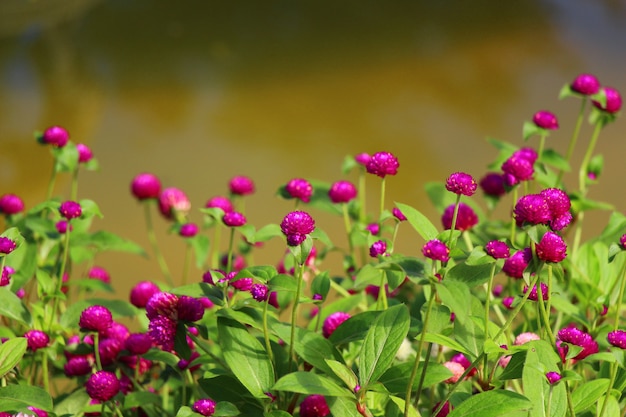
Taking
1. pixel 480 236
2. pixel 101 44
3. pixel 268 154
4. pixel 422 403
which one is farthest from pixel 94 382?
pixel 101 44

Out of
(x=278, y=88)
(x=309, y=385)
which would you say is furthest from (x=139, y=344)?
(x=278, y=88)

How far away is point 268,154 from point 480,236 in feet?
6.63

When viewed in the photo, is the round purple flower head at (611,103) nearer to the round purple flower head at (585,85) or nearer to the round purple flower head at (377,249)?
the round purple flower head at (585,85)

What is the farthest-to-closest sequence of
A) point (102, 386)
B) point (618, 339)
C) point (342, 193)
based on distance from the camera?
point (342, 193)
point (102, 386)
point (618, 339)

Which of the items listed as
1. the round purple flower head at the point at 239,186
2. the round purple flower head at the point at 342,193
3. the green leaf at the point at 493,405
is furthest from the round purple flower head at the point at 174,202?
the green leaf at the point at 493,405

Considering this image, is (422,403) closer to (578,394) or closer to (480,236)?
(578,394)

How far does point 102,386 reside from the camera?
1.15 metres

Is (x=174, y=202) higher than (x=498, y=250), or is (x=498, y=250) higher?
(x=498, y=250)

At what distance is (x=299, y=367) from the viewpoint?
45.7 inches

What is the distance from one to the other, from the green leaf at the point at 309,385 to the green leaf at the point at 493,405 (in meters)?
0.12

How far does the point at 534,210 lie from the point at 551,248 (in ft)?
0.15

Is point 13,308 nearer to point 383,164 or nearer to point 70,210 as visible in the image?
point 70,210

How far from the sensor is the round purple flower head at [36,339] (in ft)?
4.25

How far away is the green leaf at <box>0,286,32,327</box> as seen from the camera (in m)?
1.25
